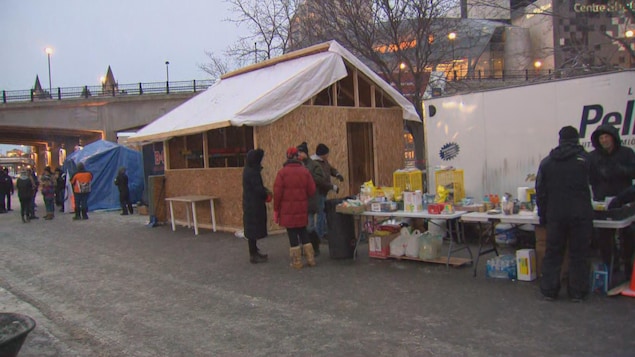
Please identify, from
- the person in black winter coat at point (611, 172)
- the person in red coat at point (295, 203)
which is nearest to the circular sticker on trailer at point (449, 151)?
the person in black winter coat at point (611, 172)

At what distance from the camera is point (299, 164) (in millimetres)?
7711

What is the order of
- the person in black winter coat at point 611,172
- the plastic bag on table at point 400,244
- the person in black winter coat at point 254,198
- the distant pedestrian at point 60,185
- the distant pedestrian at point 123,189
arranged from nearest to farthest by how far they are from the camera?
the person in black winter coat at point 611,172 → the plastic bag on table at point 400,244 → the person in black winter coat at point 254,198 → the distant pedestrian at point 123,189 → the distant pedestrian at point 60,185

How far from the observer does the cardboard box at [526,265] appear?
6.32 m

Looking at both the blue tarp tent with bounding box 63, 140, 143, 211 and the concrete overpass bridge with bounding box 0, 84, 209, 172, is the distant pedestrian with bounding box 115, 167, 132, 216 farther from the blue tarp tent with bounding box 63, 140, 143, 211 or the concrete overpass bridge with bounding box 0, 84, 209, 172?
the concrete overpass bridge with bounding box 0, 84, 209, 172

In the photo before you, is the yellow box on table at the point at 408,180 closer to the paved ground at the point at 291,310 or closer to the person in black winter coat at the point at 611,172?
the paved ground at the point at 291,310

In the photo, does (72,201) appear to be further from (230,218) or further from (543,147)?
(543,147)

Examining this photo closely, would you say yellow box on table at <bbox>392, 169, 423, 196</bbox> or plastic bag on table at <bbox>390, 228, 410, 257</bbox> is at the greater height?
yellow box on table at <bbox>392, 169, 423, 196</bbox>

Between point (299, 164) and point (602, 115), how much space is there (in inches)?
178

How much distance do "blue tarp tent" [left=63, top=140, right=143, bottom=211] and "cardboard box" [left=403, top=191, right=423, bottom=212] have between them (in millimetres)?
14452

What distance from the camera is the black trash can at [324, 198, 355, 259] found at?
7984 millimetres

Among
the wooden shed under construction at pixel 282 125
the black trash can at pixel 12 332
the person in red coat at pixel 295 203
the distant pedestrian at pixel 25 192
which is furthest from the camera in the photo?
the distant pedestrian at pixel 25 192

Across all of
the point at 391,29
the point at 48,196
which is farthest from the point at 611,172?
the point at 48,196

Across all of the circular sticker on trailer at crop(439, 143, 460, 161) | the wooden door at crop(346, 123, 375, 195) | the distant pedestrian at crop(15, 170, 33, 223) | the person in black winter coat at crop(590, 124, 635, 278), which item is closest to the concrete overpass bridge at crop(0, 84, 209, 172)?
the distant pedestrian at crop(15, 170, 33, 223)

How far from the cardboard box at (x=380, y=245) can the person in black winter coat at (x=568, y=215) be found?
2.76 m
